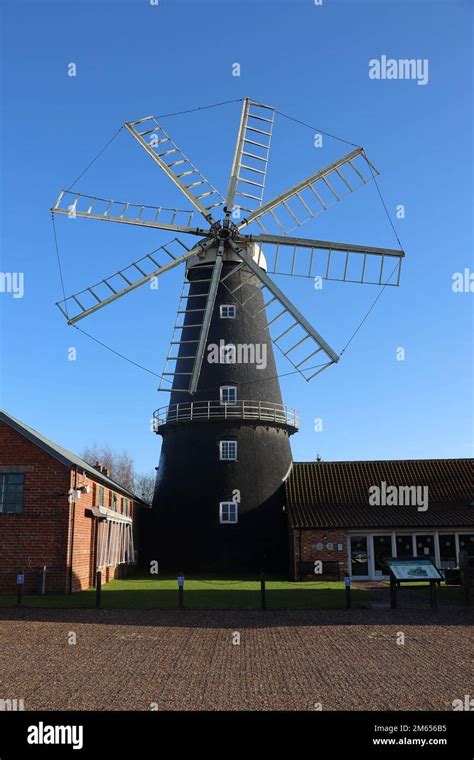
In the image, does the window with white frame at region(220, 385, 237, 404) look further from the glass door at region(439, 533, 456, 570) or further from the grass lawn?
the glass door at region(439, 533, 456, 570)

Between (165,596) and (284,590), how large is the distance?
3607 millimetres

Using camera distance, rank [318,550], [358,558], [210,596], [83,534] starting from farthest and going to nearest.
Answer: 1. [358,558]
2. [318,550]
3. [83,534]
4. [210,596]

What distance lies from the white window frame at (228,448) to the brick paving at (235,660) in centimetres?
1175

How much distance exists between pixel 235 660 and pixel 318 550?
14.5 meters

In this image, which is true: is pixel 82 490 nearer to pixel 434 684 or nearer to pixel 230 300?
pixel 230 300

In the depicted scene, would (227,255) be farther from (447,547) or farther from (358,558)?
(447,547)

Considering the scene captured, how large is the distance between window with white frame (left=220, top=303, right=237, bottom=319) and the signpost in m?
13.0

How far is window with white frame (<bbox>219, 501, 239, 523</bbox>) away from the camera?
2616 centimetres

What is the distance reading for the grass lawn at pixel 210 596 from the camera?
16156mm

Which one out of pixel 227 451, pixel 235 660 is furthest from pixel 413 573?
pixel 227 451

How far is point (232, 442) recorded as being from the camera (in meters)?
26.8

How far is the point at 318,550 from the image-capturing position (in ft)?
79.1

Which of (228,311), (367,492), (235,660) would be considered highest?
(228,311)
